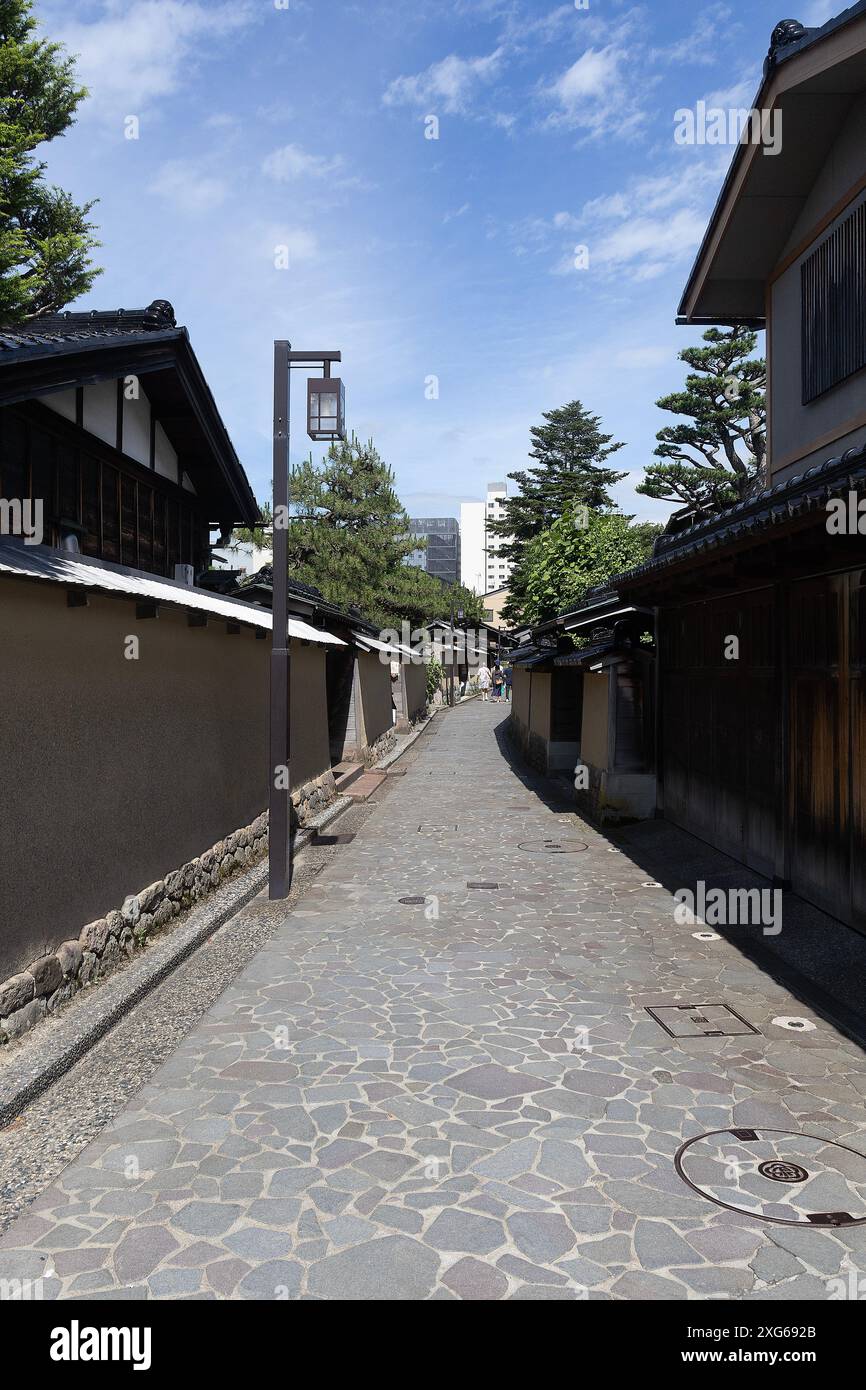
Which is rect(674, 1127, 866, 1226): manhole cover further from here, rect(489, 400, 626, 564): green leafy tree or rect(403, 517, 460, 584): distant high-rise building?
rect(403, 517, 460, 584): distant high-rise building

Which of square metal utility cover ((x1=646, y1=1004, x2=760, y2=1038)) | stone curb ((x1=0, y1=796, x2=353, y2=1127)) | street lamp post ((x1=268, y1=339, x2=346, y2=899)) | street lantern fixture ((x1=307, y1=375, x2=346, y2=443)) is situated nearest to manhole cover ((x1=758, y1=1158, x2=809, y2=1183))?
square metal utility cover ((x1=646, y1=1004, x2=760, y2=1038))

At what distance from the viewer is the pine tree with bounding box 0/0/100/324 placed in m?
22.0

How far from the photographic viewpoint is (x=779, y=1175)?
4.78 metres

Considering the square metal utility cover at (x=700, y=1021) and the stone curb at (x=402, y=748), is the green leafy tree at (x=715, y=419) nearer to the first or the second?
the stone curb at (x=402, y=748)

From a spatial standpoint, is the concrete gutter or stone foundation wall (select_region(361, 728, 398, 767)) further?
stone foundation wall (select_region(361, 728, 398, 767))

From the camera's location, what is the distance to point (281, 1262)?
4027 millimetres

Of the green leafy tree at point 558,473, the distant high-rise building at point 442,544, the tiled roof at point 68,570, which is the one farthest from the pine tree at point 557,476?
the distant high-rise building at point 442,544

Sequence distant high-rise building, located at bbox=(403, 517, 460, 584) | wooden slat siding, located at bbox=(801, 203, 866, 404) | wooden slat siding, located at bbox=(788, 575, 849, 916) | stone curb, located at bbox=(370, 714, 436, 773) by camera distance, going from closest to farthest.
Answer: wooden slat siding, located at bbox=(788, 575, 849, 916) → wooden slat siding, located at bbox=(801, 203, 866, 404) → stone curb, located at bbox=(370, 714, 436, 773) → distant high-rise building, located at bbox=(403, 517, 460, 584)

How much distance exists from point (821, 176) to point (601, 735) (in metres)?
9.05

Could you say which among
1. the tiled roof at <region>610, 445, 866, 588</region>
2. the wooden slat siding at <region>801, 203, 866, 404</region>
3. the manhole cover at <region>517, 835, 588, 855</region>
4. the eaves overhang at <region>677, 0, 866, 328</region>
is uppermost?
the eaves overhang at <region>677, 0, 866, 328</region>

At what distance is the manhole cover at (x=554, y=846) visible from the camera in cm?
1362

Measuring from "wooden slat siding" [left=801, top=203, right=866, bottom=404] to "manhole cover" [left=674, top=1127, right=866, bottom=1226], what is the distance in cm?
828

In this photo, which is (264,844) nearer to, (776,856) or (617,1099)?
(776,856)
